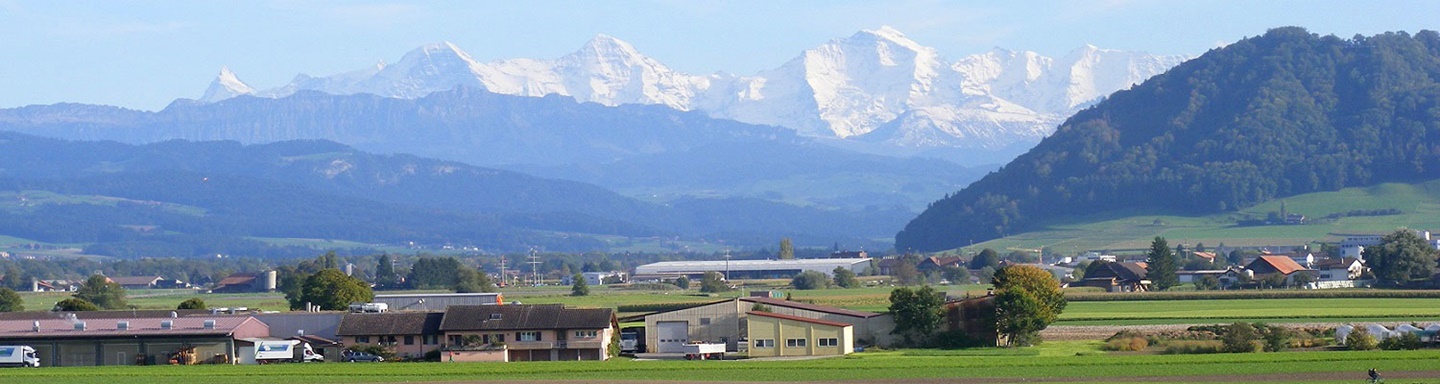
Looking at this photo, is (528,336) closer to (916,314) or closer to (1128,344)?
(916,314)

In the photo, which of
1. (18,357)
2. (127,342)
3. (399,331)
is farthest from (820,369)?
(18,357)

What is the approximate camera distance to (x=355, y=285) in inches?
3354

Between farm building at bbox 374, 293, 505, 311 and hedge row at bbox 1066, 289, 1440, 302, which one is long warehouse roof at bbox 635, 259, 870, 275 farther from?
farm building at bbox 374, 293, 505, 311

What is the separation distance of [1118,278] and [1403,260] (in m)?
18.2

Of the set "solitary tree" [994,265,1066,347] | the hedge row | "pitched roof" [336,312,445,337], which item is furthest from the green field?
"pitched roof" [336,312,445,337]

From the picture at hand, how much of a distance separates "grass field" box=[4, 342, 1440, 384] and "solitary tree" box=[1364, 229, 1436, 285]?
48.9m

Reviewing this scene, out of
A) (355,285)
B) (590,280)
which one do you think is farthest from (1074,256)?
(355,285)

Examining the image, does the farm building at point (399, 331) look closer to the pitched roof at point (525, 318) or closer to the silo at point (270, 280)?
the pitched roof at point (525, 318)

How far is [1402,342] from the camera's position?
5662cm

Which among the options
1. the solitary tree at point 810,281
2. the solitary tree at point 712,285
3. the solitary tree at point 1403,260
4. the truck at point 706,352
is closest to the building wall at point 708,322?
the truck at point 706,352

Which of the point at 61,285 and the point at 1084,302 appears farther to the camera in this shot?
the point at 61,285

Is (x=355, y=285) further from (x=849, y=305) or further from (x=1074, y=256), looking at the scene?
(x=1074, y=256)

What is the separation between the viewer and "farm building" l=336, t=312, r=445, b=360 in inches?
2549

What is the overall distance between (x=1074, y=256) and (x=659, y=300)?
286 ft
